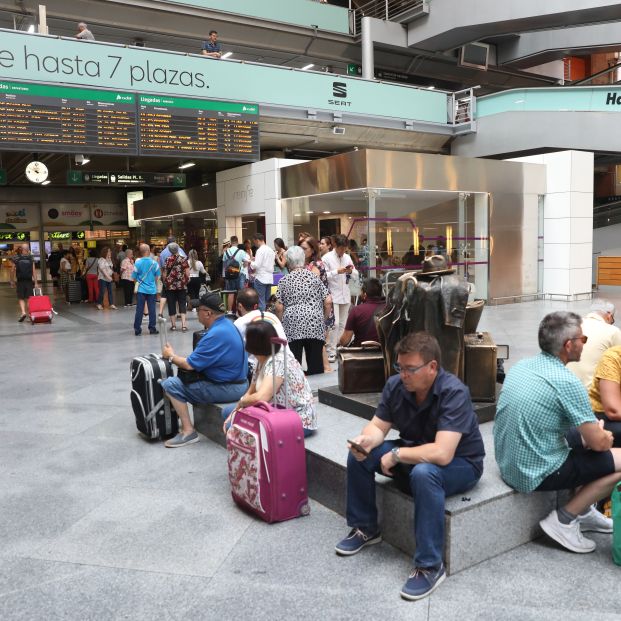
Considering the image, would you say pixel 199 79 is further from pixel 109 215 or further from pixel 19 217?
pixel 19 217

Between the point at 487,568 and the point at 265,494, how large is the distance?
1.29 metres

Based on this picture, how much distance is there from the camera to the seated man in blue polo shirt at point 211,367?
5102 millimetres

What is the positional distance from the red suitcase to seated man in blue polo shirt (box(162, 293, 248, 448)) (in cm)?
987

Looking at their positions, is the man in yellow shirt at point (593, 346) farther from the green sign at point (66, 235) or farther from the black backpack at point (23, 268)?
the green sign at point (66, 235)

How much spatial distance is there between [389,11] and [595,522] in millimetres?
21251

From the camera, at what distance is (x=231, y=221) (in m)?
17.4

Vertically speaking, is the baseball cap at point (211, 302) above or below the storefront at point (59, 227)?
below

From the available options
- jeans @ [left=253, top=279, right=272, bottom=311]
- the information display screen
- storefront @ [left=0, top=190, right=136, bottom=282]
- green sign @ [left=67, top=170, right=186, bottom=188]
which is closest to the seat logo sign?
the information display screen

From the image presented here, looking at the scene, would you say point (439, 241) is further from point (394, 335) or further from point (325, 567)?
point (325, 567)

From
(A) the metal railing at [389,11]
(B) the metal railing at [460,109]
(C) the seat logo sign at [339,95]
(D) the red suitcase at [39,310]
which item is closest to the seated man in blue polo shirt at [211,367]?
(D) the red suitcase at [39,310]

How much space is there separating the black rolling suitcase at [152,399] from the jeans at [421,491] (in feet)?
7.93

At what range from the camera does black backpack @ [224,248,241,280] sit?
1294 cm

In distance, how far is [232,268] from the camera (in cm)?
1291

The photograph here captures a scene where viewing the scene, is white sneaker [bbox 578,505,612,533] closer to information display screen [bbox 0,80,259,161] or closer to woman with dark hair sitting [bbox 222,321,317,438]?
woman with dark hair sitting [bbox 222,321,317,438]
